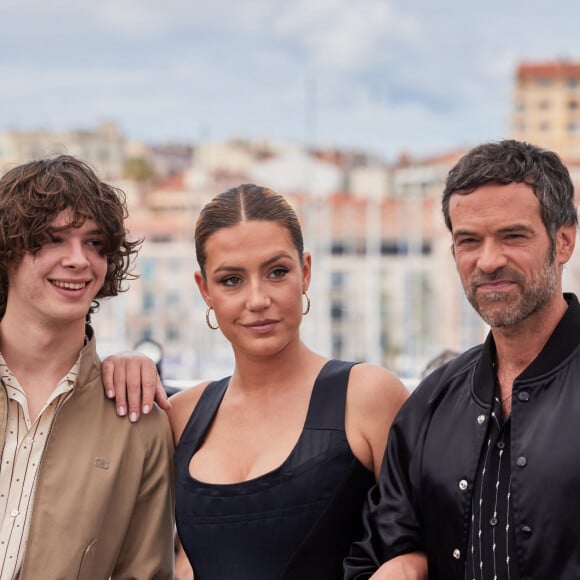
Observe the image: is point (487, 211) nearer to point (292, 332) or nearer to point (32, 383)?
point (292, 332)

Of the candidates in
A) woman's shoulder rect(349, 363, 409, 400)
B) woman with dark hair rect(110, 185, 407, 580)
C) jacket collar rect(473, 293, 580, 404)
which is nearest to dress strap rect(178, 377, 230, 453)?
woman with dark hair rect(110, 185, 407, 580)

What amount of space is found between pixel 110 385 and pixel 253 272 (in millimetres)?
496

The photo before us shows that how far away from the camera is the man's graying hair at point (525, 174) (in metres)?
2.41

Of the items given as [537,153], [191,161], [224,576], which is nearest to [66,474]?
[224,576]

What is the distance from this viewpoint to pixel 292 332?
278cm

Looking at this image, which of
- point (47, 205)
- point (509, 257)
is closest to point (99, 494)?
point (47, 205)

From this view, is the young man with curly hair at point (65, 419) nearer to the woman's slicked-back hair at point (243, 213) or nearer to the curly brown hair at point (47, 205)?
the curly brown hair at point (47, 205)

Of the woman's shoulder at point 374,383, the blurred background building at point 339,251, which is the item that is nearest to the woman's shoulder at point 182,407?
the woman's shoulder at point 374,383

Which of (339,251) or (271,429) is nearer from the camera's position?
(271,429)

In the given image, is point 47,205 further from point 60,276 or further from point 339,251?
point 339,251

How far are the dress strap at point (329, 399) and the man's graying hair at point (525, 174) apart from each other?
56 centimetres

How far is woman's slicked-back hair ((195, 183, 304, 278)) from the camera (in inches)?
109

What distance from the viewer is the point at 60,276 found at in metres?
2.72

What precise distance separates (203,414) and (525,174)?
Answer: 1.08 meters
